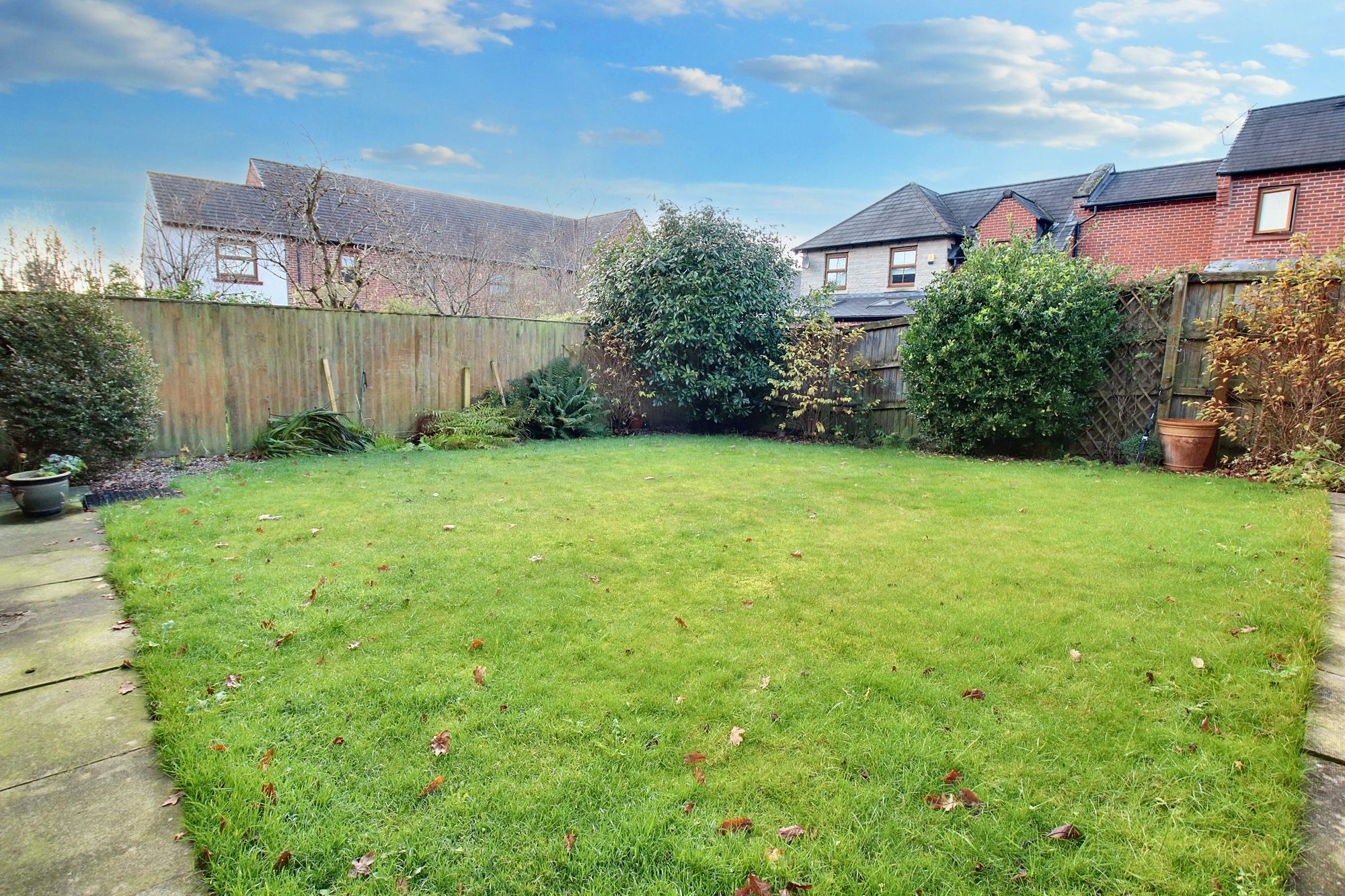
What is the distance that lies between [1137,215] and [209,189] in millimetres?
26612

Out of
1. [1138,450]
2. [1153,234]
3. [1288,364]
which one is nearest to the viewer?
[1288,364]

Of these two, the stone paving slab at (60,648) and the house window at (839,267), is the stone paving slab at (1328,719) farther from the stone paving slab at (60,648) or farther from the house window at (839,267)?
the house window at (839,267)

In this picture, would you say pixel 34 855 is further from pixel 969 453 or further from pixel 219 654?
pixel 969 453

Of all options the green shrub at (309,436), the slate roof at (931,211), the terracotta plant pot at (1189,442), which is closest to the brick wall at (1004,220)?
the slate roof at (931,211)

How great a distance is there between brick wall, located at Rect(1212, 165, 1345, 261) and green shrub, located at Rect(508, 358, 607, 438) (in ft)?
51.5

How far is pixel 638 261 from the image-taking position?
10.4m

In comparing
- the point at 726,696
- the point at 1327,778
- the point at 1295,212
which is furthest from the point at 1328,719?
the point at 1295,212

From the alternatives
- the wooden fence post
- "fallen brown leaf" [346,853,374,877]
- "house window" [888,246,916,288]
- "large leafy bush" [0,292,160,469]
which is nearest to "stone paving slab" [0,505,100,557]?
"large leafy bush" [0,292,160,469]

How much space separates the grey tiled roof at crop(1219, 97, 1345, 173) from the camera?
1370cm

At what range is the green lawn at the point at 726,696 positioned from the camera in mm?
1665

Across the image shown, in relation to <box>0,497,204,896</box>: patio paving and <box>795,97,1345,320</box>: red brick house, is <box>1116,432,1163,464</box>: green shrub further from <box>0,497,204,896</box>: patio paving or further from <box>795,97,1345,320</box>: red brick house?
<box>0,497,204,896</box>: patio paving

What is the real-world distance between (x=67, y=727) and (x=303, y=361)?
24.1 ft

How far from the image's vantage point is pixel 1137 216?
16.8 meters

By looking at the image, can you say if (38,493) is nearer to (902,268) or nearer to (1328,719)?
(1328,719)
